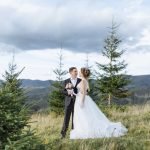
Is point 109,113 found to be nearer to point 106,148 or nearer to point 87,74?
point 87,74

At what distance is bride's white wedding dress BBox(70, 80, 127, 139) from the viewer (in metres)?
14.5

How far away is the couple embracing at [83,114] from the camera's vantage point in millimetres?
14352

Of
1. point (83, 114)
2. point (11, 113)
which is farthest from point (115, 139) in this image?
point (11, 113)

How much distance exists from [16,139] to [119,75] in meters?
29.8

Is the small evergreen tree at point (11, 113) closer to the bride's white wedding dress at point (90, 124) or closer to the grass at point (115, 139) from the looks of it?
the grass at point (115, 139)

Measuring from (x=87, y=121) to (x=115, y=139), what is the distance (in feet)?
8.23

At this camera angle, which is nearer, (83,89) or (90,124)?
(83,89)

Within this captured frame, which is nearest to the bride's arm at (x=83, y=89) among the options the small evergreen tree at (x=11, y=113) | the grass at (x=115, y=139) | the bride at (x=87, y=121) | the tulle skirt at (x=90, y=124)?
the bride at (x=87, y=121)

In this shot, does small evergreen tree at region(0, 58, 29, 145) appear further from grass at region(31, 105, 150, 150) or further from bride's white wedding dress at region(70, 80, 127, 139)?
bride's white wedding dress at region(70, 80, 127, 139)

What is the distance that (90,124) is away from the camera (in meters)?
15.1

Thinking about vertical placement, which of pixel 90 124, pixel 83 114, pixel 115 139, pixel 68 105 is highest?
pixel 68 105

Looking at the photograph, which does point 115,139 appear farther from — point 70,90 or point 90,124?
point 90,124

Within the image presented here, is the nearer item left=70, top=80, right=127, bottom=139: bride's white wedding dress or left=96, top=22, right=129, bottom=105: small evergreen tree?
left=70, top=80, right=127, bottom=139: bride's white wedding dress

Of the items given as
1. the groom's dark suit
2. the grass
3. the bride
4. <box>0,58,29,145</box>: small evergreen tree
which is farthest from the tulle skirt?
<box>0,58,29,145</box>: small evergreen tree
